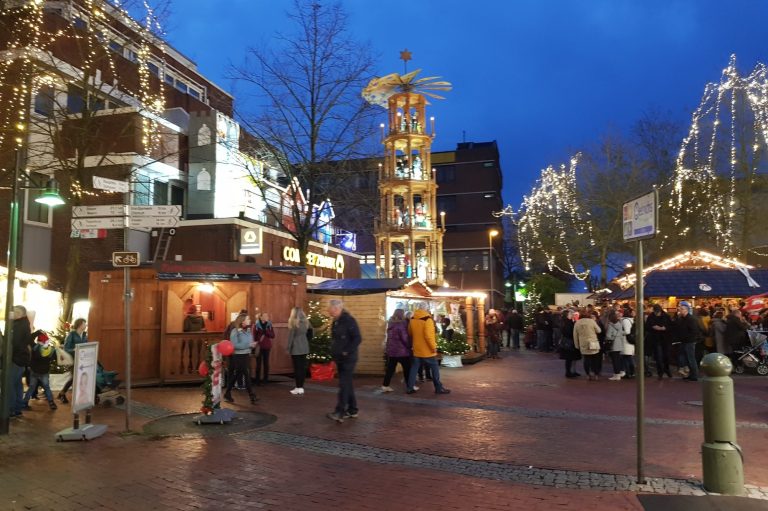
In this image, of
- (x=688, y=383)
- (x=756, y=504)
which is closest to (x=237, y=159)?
(x=688, y=383)

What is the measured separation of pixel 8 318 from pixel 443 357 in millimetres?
12009

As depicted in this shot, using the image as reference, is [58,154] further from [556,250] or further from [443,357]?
[556,250]

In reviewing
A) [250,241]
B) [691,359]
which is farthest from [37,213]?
[691,359]

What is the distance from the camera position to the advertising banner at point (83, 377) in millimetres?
7652

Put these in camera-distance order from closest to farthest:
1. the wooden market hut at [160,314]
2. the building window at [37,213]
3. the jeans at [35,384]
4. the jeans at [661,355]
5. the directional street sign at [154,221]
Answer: the directional street sign at [154,221] < the jeans at [35,384] < the wooden market hut at [160,314] < the jeans at [661,355] < the building window at [37,213]

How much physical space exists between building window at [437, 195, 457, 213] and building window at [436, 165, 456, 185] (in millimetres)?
1474

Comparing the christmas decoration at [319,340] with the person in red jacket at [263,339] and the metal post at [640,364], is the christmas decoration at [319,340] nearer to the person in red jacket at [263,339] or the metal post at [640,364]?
the person in red jacket at [263,339]

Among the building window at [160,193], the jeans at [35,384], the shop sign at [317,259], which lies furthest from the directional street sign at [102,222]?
the building window at [160,193]

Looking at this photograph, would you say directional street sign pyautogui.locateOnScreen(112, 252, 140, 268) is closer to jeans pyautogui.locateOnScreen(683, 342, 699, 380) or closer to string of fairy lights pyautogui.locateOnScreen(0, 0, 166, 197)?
string of fairy lights pyautogui.locateOnScreen(0, 0, 166, 197)

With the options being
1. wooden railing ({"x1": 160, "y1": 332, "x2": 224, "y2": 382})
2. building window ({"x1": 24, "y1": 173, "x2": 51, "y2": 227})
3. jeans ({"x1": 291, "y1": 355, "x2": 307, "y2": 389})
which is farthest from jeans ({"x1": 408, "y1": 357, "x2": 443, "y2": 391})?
building window ({"x1": 24, "y1": 173, "x2": 51, "y2": 227})

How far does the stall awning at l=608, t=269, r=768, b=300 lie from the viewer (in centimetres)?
2042

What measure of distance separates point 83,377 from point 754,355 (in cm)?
1532

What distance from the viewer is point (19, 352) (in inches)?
349

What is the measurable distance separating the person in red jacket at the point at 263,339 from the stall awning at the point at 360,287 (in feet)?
8.98
